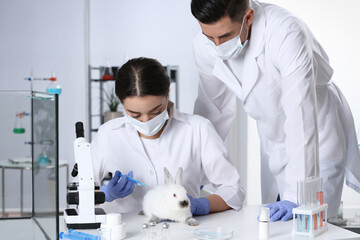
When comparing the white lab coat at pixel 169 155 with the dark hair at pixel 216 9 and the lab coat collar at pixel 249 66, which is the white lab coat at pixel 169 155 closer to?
the lab coat collar at pixel 249 66

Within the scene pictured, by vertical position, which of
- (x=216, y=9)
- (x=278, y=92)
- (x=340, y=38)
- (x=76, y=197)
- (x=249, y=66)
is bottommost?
(x=76, y=197)

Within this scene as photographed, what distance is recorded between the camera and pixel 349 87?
4.01 m

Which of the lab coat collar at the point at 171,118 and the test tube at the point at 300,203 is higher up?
the lab coat collar at the point at 171,118

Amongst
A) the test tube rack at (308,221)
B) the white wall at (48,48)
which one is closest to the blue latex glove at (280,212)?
the test tube rack at (308,221)

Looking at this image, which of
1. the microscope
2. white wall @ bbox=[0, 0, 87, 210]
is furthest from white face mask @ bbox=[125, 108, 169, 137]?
white wall @ bbox=[0, 0, 87, 210]

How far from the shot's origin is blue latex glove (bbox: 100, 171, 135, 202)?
1.80 m

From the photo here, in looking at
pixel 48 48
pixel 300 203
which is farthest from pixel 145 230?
pixel 48 48

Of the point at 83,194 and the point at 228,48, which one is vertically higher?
the point at 228,48

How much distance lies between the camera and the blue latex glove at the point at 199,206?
1728 millimetres

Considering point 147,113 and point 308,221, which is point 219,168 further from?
point 308,221

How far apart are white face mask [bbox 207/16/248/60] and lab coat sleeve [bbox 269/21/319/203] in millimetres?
165

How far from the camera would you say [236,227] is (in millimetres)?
1620

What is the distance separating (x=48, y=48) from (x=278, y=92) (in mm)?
3257

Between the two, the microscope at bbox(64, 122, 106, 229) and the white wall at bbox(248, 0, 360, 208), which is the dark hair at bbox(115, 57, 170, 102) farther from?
the white wall at bbox(248, 0, 360, 208)
